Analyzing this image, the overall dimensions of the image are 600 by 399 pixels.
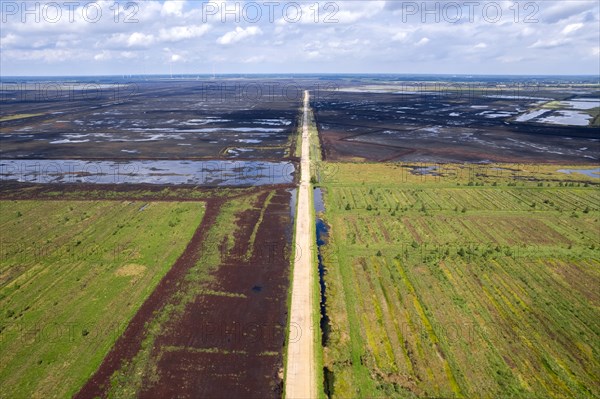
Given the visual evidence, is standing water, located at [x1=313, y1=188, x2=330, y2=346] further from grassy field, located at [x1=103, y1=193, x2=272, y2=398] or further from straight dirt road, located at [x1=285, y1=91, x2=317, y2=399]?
grassy field, located at [x1=103, y1=193, x2=272, y2=398]

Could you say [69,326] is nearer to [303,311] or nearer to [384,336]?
[303,311]

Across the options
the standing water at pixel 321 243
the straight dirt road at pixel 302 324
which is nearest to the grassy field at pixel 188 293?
the straight dirt road at pixel 302 324

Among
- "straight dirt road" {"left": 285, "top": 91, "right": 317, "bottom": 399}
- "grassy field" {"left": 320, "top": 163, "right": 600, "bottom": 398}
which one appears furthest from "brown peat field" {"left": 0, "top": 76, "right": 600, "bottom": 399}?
"straight dirt road" {"left": 285, "top": 91, "right": 317, "bottom": 399}

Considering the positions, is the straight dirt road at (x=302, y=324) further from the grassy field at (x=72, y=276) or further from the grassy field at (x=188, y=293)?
the grassy field at (x=72, y=276)

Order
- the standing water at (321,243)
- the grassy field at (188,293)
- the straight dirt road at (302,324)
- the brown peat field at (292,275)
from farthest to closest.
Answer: the standing water at (321,243) → the brown peat field at (292,275) → the grassy field at (188,293) → the straight dirt road at (302,324)

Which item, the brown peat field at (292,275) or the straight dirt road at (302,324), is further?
the brown peat field at (292,275)

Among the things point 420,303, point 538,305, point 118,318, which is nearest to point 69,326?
point 118,318
